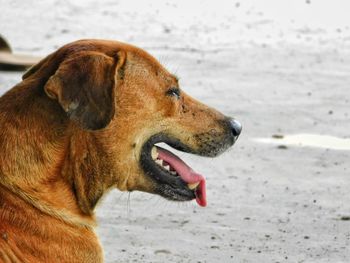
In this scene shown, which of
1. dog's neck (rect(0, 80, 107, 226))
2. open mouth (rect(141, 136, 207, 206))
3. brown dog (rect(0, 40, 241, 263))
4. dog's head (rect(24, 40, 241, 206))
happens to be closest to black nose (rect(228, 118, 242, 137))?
dog's head (rect(24, 40, 241, 206))

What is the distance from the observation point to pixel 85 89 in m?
4.95

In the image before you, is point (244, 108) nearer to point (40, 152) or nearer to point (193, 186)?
point (193, 186)

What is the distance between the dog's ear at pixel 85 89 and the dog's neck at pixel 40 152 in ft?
0.37

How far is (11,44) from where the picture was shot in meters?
12.0

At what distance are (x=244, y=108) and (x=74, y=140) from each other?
200 inches

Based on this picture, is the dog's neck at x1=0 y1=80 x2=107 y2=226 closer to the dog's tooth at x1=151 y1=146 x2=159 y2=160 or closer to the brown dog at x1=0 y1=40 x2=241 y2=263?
the brown dog at x1=0 y1=40 x2=241 y2=263

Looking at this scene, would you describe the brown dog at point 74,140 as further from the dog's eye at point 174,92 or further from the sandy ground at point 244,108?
the sandy ground at point 244,108

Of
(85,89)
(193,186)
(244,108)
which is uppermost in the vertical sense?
(85,89)

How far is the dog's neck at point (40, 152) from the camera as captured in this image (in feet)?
16.4

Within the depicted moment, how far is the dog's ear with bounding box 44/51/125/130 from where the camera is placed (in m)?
4.92

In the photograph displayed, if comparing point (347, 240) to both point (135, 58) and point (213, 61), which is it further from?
point (213, 61)

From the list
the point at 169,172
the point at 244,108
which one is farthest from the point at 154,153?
the point at 244,108

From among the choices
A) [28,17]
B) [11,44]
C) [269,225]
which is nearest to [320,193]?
[269,225]

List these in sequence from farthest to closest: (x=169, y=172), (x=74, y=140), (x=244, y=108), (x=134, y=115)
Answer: (x=244, y=108) → (x=169, y=172) → (x=134, y=115) → (x=74, y=140)
